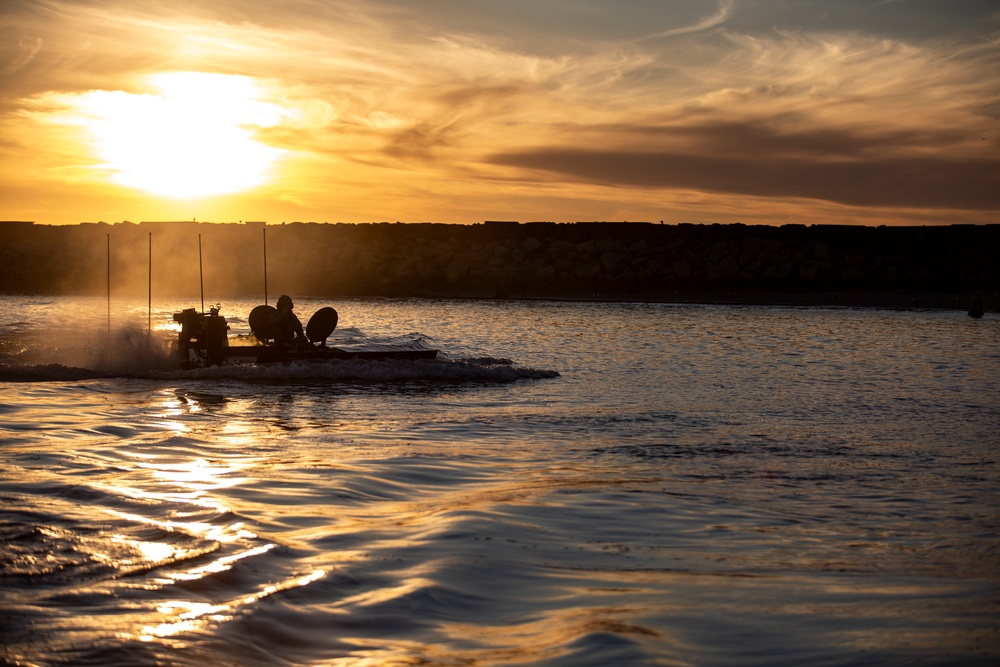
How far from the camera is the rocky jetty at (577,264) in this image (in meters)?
56.5

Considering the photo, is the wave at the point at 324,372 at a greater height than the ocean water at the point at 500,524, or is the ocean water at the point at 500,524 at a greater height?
the wave at the point at 324,372

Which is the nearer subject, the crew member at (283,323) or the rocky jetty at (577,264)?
the crew member at (283,323)

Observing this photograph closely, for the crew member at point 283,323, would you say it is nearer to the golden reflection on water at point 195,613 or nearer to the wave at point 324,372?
the wave at point 324,372

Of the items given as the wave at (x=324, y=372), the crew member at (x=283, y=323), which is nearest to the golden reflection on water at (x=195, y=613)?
the wave at (x=324, y=372)

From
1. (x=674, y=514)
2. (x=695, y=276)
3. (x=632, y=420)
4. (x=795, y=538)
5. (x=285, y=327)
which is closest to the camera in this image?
(x=795, y=538)

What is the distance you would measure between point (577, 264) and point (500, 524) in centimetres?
5396

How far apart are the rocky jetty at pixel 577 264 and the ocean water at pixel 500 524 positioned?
39.1 metres

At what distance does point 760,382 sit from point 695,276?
4016 cm

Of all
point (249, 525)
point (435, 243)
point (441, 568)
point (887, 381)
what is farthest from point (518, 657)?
point (435, 243)

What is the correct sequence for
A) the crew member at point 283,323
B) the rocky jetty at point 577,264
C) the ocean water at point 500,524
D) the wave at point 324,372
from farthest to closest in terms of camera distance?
the rocky jetty at point 577,264
the crew member at point 283,323
the wave at point 324,372
the ocean water at point 500,524

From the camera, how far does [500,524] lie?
7.96 meters

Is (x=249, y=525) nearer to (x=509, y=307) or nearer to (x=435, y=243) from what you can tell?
(x=509, y=307)

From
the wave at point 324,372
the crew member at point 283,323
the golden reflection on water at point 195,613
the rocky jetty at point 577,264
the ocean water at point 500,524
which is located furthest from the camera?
the rocky jetty at point 577,264

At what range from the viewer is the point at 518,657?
520 centimetres
